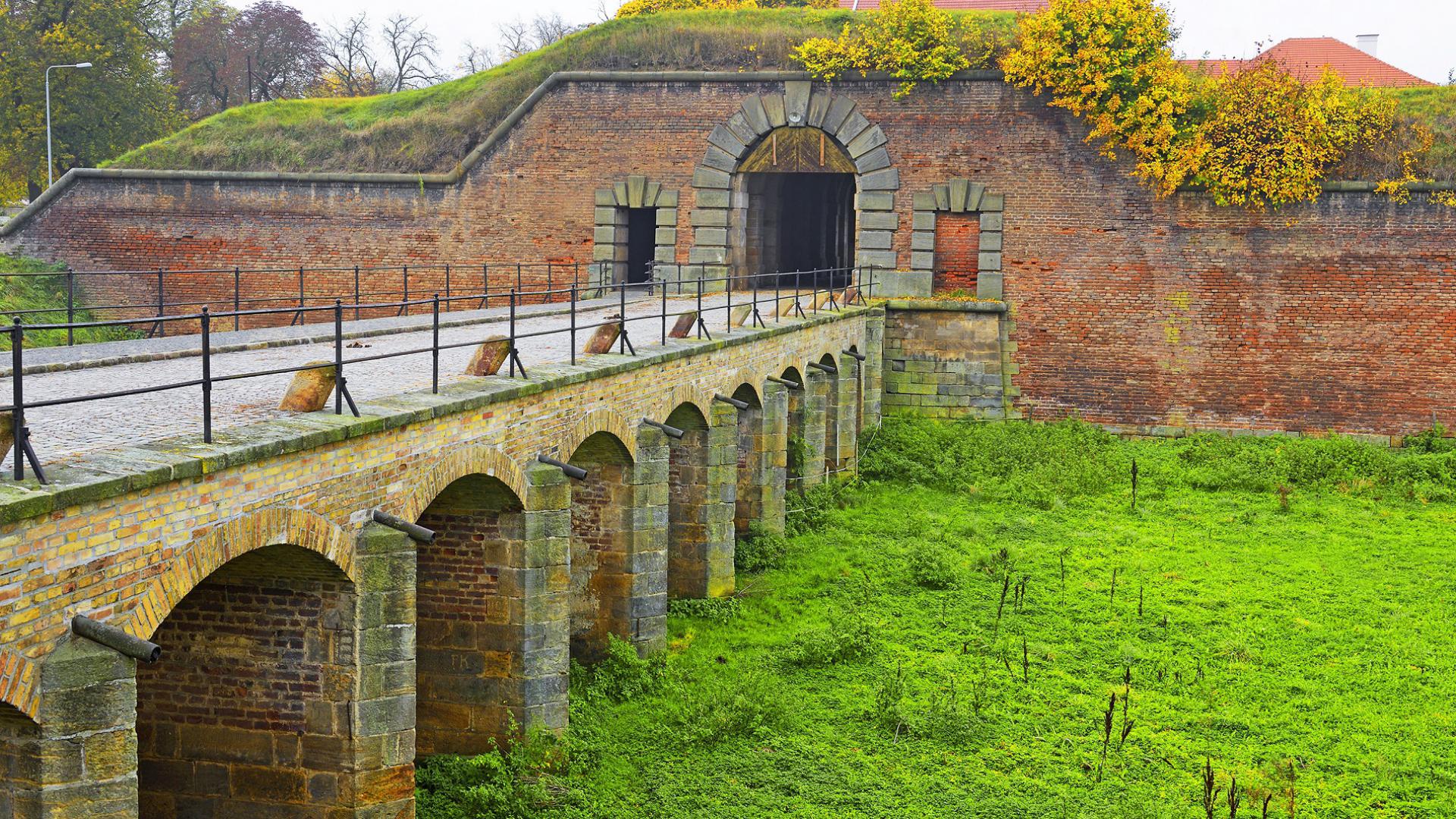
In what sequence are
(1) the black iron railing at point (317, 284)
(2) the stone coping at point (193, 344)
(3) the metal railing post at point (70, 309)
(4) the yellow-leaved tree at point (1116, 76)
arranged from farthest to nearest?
(1) the black iron railing at point (317, 284) < (4) the yellow-leaved tree at point (1116, 76) < (3) the metal railing post at point (70, 309) < (2) the stone coping at point (193, 344)

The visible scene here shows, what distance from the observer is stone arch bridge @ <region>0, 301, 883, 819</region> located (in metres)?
6.24

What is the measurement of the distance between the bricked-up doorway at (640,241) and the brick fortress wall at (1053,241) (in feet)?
5.14

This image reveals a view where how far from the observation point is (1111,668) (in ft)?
44.4

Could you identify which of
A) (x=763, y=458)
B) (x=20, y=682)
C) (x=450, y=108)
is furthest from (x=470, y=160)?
(x=20, y=682)

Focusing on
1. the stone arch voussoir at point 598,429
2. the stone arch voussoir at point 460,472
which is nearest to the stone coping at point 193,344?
the stone arch voussoir at point 460,472

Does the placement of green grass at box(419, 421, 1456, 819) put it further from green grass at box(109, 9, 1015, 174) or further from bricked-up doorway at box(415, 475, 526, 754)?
green grass at box(109, 9, 1015, 174)

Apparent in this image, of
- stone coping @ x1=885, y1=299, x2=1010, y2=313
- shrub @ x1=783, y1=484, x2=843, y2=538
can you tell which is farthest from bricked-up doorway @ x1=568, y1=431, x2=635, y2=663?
stone coping @ x1=885, y1=299, x2=1010, y2=313

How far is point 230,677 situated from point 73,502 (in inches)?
109

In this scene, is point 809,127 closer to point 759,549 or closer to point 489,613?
point 759,549

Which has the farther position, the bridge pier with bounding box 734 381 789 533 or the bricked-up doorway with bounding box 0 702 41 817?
the bridge pier with bounding box 734 381 789 533

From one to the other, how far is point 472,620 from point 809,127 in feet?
57.6

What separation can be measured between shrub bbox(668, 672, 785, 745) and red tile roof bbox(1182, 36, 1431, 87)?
24570 millimetres

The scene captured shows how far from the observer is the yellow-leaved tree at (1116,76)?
2498 cm

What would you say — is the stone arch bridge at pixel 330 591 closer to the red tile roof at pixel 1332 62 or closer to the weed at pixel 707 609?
the weed at pixel 707 609
